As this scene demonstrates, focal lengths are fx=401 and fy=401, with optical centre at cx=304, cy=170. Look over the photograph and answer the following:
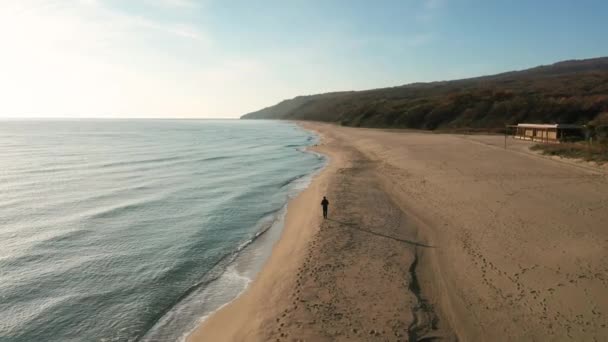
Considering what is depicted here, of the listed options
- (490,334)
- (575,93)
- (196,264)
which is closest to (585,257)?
(490,334)

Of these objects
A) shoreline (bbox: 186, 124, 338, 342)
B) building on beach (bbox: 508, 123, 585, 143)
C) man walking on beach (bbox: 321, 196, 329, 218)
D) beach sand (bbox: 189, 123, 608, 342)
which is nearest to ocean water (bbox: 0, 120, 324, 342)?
shoreline (bbox: 186, 124, 338, 342)

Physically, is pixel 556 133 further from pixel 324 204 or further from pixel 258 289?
pixel 258 289

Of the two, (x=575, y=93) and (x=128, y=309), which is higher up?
(x=575, y=93)

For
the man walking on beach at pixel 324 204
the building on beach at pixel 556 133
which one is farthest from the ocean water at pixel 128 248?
the building on beach at pixel 556 133

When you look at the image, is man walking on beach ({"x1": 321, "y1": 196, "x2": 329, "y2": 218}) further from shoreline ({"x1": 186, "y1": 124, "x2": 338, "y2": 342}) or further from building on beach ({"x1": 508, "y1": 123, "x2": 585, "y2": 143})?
building on beach ({"x1": 508, "y1": 123, "x2": 585, "y2": 143})

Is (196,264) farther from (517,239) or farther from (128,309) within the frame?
(517,239)

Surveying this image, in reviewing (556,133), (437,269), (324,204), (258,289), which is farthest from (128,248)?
(556,133)

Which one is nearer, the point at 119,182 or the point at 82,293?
the point at 82,293
